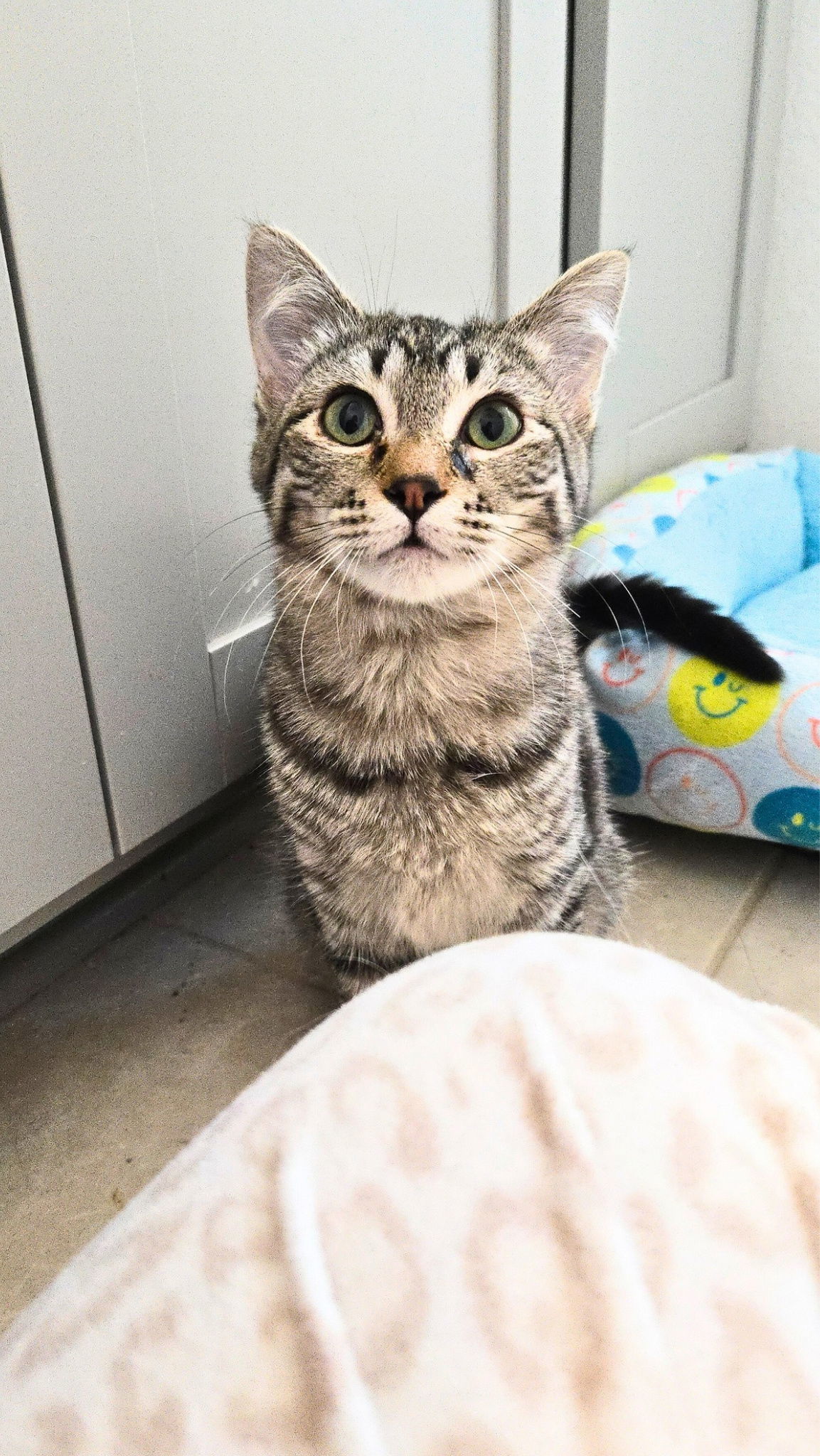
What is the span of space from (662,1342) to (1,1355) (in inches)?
11.3

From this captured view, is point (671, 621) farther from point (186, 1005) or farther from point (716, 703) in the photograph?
point (186, 1005)

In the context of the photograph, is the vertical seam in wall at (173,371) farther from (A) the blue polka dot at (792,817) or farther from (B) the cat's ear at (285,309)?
(A) the blue polka dot at (792,817)

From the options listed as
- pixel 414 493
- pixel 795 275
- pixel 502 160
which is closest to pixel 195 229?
pixel 414 493

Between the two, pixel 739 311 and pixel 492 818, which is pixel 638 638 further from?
pixel 739 311

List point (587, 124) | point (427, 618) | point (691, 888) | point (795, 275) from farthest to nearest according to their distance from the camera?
point (795, 275) → point (587, 124) → point (691, 888) → point (427, 618)

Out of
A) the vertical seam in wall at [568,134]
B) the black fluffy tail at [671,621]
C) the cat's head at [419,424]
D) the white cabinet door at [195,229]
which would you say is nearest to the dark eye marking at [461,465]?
the cat's head at [419,424]

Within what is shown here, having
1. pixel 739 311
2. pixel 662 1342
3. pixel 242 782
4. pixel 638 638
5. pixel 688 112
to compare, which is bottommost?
pixel 242 782

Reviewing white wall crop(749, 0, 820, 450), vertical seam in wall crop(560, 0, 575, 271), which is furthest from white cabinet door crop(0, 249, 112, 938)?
white wall crop(749, 0, 820, 450)

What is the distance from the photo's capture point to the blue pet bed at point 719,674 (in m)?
1.16

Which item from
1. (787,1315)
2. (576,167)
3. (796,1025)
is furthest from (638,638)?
(787,1315)

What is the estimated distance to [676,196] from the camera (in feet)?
5.41

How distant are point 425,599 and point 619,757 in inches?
22.1

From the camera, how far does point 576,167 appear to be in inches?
56.9

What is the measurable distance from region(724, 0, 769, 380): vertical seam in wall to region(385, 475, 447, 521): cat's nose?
57.9 inches
